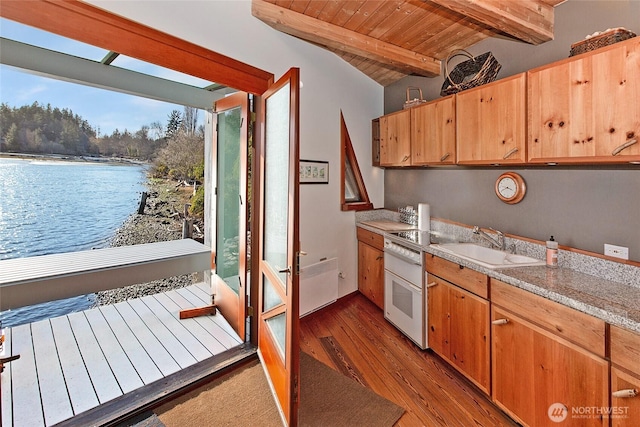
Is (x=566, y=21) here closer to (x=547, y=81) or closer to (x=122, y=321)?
(x=547, y=81)

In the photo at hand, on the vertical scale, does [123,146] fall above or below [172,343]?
above

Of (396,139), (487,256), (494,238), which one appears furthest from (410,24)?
(487,256)

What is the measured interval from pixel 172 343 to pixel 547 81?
11.3ft

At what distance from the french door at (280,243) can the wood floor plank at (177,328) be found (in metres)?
0.52

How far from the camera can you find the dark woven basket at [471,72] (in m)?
2.42

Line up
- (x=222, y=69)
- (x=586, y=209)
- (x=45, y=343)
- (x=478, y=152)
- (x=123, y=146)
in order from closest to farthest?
1. (x=586, y=209)
2. (x=222, y=69)
3. (x=478, y=152)
4. (x=45, y=343)
5. (x=123, y=146)

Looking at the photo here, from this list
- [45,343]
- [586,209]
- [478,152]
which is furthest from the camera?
[45,343]

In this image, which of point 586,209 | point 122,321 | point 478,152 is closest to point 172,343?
point 122,321

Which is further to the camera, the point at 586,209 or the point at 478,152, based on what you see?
the point at 478,152

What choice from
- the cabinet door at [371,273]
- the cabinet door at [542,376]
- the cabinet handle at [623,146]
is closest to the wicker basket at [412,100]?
the cabinet door at [371,273]

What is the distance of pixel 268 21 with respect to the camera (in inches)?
94.3

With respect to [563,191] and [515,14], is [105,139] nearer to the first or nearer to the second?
[515,14]

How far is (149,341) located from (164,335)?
13 cm

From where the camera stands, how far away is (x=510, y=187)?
2.41 m
